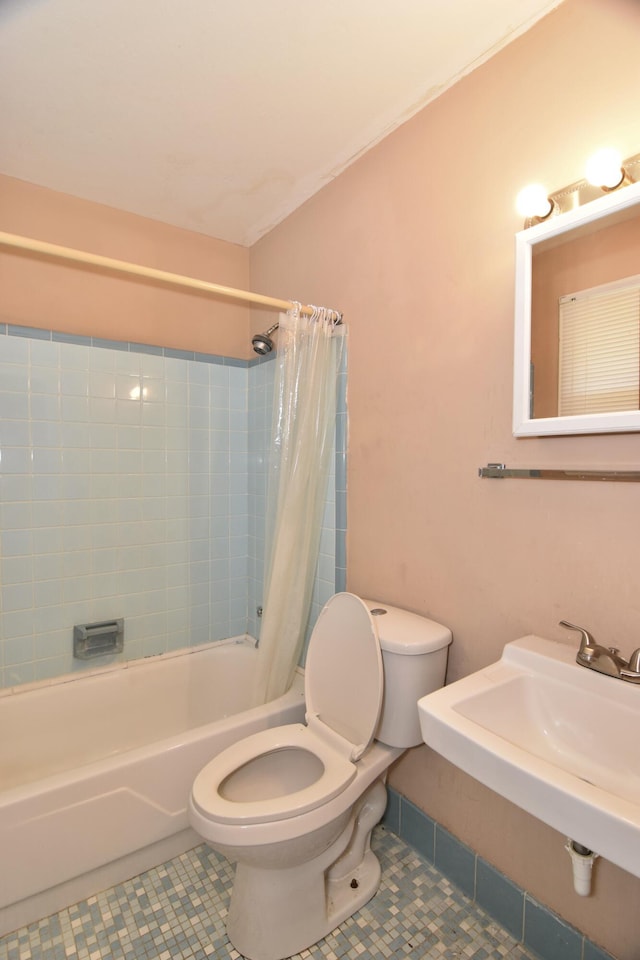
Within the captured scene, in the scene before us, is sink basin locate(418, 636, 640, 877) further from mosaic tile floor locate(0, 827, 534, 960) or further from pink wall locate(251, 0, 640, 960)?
mosaic tile floor locate(0, 827, 534, 960)

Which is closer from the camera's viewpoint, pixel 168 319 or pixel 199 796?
pixel 199 796

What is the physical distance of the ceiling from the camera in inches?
48.3

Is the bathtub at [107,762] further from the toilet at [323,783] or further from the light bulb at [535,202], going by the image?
the light bulb at [535,202]


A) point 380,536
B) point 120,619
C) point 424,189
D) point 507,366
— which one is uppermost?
point 424,189

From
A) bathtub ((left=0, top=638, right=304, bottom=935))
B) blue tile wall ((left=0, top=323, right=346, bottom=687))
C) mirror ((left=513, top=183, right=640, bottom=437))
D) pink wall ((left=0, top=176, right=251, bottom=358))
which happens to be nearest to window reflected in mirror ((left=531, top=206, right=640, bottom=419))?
mirror ((left=513, top=183, right=640, bottom=437))

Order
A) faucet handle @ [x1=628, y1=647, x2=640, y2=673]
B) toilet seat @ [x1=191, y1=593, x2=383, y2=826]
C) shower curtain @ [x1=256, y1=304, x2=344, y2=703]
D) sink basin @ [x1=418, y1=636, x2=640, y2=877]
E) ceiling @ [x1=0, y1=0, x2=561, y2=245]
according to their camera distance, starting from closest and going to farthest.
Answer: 1. sink basin @ [x1=418, y1=636, x2=640, y2=877]
2. faucet handle @ [x1=628, y1=647, x2=640, y2=673]
3. ceiling @ [x1=0, y1=0, x2=561, y2=245]
4. toilet seat @ [x1=191, y1=593, x2=383, y2=826]
5. shower curtain @ [x1=256, y1=304, x2=344, y2=703]

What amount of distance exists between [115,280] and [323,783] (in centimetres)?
208

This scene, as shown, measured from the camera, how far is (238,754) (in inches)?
55.6

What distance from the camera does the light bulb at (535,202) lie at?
1.16 m

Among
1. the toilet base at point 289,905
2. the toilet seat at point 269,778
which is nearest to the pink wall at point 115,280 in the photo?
the toilet seat at point 269,778

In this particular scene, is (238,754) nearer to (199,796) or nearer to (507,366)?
(199,796)

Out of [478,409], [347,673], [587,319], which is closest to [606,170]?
[587,319]

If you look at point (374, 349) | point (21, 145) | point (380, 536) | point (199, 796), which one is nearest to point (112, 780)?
point (199, 796)

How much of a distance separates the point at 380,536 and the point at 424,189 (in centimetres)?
115
